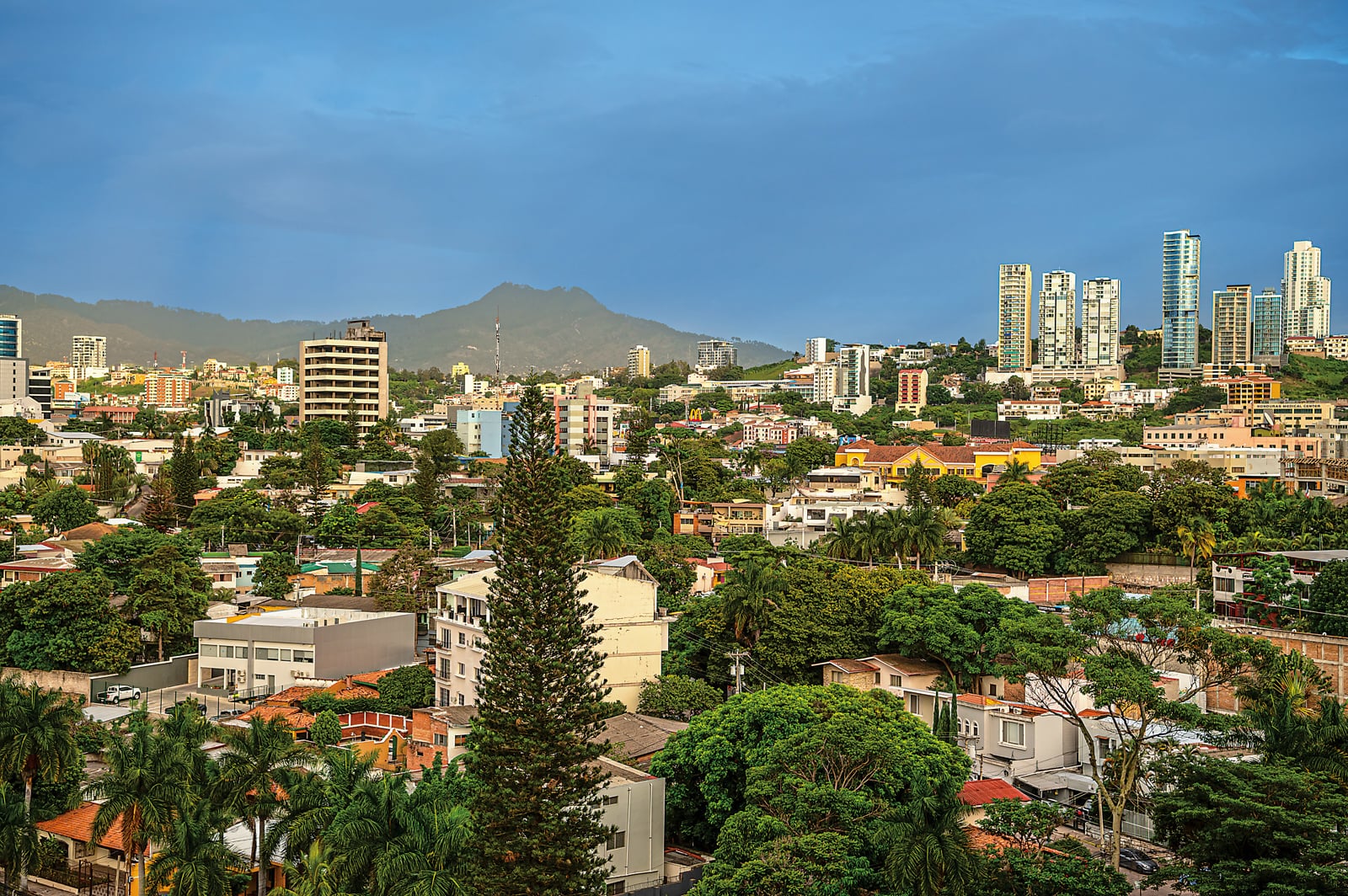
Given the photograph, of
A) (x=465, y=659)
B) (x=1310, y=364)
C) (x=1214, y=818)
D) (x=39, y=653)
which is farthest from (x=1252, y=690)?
(x=1310, y=364)

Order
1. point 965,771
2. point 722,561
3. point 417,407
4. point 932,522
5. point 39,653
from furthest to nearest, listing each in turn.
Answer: point 417,407 → point 722,561 → point 932,522 → point 39,653 → point 965,771

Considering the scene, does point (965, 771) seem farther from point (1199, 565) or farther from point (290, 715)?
point (1199, 565)

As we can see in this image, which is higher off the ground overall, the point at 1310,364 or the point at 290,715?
the point at 1310,364

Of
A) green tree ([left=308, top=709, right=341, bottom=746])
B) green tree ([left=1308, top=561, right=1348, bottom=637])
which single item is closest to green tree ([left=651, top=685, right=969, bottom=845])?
green tree ([left=308, top=709, right=341, bottom=746])

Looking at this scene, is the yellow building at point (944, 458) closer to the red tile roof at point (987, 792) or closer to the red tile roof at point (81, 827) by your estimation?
the red tile roof at point (987, 792)

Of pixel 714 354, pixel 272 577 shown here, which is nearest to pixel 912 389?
pixel 272 577

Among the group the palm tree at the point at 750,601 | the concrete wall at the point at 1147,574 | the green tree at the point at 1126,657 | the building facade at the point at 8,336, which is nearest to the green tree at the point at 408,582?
the palm tree at the point at 750,601
